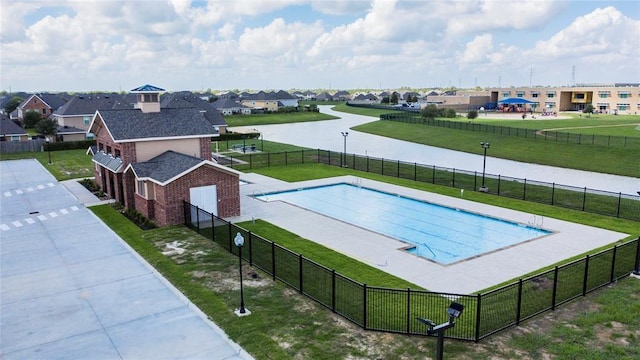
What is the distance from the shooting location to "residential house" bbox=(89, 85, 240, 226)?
25609mm

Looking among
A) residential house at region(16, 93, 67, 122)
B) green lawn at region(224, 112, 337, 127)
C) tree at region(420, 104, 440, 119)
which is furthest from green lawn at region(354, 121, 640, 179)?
residential house at region(16, 93, 67, 122)

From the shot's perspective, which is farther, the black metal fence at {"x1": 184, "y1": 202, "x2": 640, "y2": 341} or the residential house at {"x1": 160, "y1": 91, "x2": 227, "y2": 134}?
the residential house at {"x1": 160, "y1": 91, "x2": 227, "y2": 134}

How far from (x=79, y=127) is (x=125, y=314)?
69.1 meters

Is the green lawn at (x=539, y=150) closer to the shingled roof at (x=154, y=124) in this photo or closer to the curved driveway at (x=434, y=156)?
the curved driveway at (x=434, y=156)

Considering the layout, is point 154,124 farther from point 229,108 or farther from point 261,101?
point 261,101

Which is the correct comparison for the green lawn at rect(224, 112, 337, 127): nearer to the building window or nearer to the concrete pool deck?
the building window

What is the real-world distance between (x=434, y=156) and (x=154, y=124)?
3230 centimetres

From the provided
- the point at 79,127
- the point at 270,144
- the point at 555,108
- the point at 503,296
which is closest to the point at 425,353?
the point at 503,296

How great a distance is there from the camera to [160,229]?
2484 cm

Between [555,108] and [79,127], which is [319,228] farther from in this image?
[555,108]

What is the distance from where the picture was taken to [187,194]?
2566 centimetres

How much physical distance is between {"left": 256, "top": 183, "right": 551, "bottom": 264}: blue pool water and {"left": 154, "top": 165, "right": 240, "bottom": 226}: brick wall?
5.30 m

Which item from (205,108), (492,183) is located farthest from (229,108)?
(492,183)

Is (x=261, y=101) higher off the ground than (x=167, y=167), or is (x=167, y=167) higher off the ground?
(x=261, y=101)
